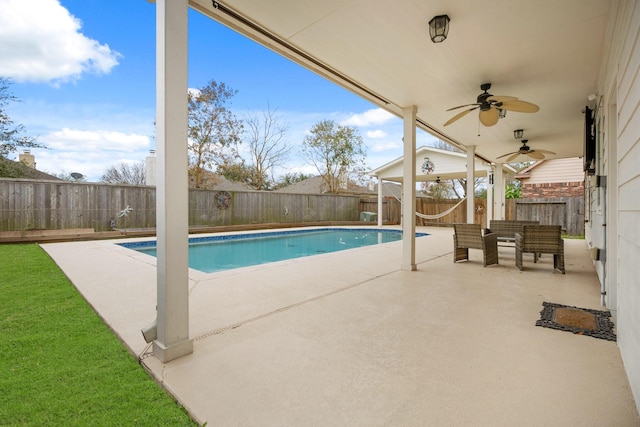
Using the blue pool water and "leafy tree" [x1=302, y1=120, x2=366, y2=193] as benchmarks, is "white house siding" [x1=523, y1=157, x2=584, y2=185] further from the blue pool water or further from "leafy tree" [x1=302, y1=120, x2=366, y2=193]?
"leafy tree" [x1=302, y1=120, x2=366, y2=193]

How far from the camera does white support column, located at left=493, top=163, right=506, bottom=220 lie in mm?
9766

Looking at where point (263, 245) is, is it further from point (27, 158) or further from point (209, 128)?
point (27, 158)

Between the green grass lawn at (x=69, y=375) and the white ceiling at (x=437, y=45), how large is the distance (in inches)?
102

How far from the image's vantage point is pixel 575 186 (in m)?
10.5

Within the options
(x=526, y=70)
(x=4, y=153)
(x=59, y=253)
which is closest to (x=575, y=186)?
(x=526, y=70)

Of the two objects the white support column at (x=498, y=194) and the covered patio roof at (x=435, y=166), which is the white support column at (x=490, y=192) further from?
the covered patio roof at (x=435, y=166)

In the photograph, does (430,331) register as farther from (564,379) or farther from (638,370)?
(638,370)

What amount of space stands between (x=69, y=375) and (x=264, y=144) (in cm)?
1589

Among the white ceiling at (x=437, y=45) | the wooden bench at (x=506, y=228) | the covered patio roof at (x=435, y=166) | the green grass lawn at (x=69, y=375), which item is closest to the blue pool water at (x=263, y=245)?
the covered patio roof at (x=435, y=166)

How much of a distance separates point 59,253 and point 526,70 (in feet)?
26.0

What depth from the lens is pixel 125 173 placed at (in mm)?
19188

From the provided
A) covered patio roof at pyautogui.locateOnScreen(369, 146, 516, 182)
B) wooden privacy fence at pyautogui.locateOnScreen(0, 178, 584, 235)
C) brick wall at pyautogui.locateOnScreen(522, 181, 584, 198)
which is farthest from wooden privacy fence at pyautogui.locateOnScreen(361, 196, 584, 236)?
covered patio roof at pyautogui.locateOnScreen(369, 146, 516, 182)

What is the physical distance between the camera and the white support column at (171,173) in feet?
5.84

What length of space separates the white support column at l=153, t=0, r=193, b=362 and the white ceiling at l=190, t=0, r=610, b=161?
698 mm
